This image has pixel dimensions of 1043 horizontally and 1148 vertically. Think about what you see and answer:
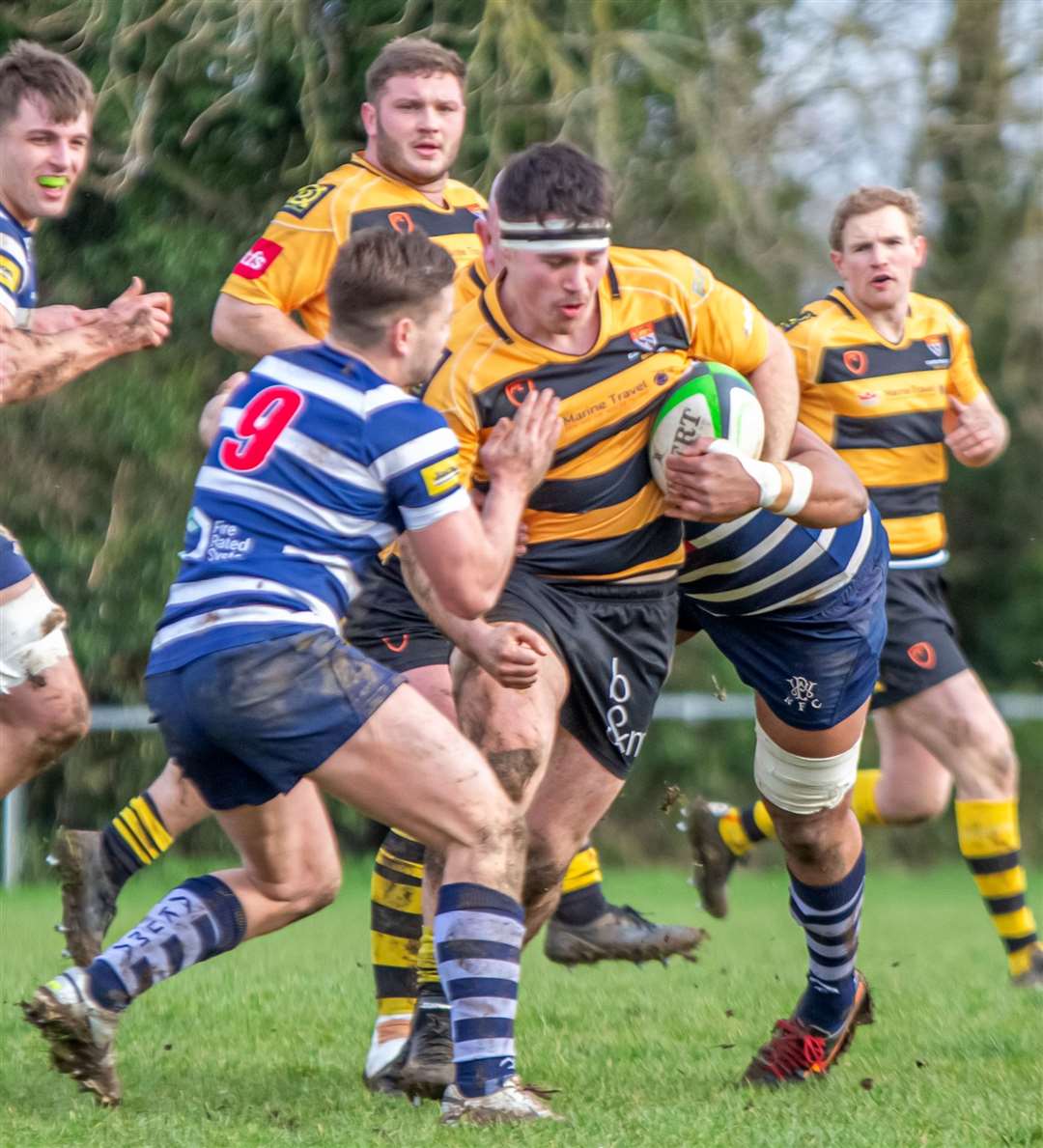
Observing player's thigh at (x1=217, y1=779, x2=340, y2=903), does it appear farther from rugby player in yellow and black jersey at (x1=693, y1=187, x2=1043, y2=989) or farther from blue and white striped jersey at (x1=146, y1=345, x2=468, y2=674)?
rugby player in yellow and black jersey at (x1=693, y1=187, x2=1043, y2=989)

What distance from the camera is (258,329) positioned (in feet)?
19.8

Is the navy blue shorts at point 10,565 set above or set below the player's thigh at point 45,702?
above

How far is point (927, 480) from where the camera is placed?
7270 millimetres

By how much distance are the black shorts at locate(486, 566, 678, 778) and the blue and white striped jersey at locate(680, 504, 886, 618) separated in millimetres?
129

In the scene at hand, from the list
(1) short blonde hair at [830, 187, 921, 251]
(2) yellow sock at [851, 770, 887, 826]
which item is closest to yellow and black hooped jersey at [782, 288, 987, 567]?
(1) short blonde hair at [830, 187, 921, 251]

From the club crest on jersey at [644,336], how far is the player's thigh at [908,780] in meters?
3.09

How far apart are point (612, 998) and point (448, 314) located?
323 cm

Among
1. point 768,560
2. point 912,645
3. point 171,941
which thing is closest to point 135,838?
point 171,941

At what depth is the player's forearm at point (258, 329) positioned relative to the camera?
603cm

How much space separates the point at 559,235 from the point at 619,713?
3.95 feet

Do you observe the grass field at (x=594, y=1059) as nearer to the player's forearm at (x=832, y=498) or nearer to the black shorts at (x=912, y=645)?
the black shorts at (x=912, y=645)

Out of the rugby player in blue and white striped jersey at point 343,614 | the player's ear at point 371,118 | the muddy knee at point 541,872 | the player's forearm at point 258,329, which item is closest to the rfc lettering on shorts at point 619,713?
the muddy knee at point 541,872

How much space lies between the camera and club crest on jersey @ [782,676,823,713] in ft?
16.3

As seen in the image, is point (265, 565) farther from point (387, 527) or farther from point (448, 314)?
point (448, 314)
